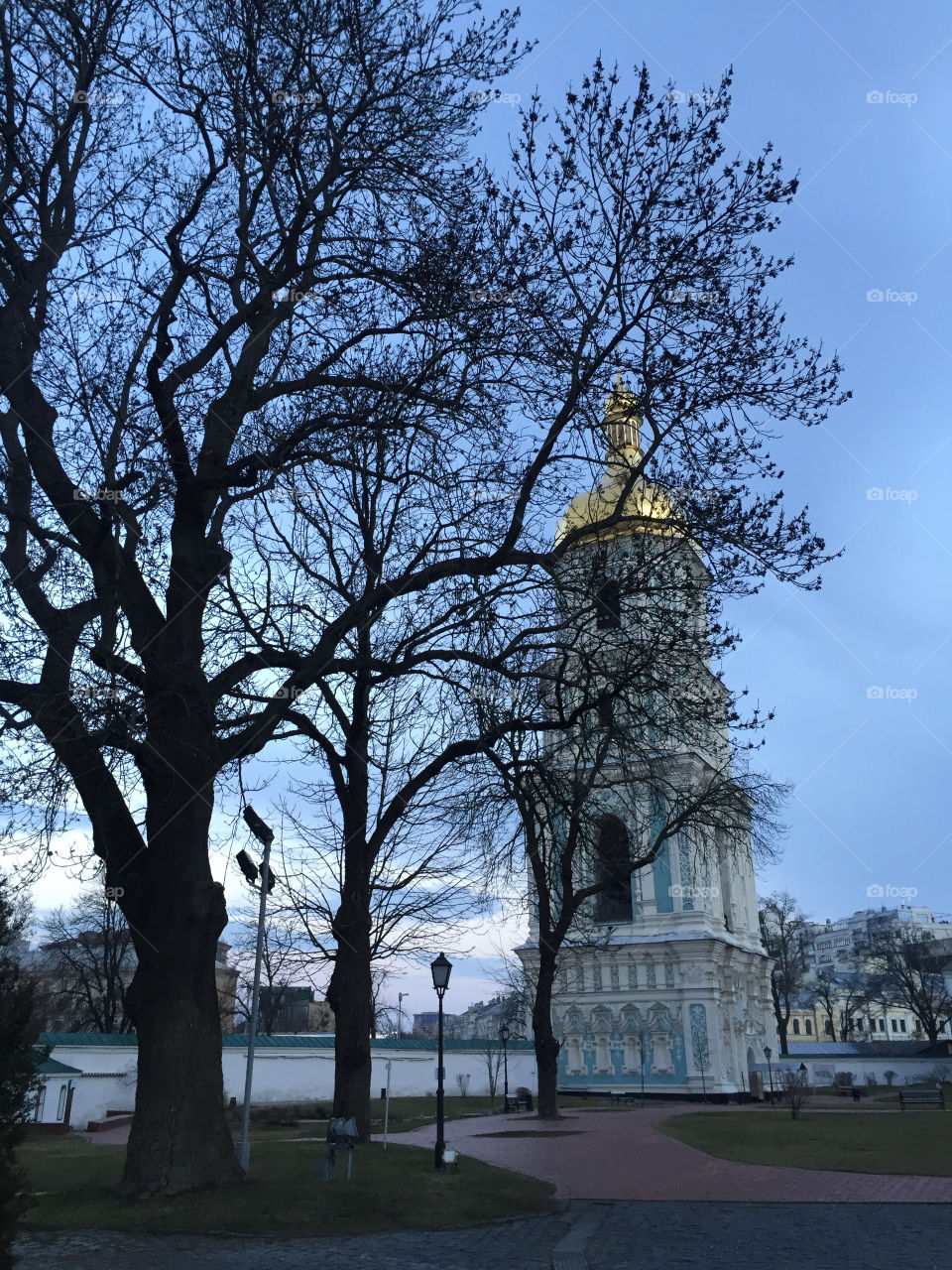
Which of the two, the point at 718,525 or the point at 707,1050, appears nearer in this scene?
the point at 718,525

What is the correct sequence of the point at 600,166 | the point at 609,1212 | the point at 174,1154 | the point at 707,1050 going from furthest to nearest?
the point at 707,1050 < the point at 609,1212 < the point at 600,166 < the point at 174,1154

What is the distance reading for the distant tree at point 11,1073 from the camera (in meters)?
5.64

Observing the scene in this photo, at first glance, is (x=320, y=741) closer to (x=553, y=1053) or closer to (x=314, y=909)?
(x=314, y=909)

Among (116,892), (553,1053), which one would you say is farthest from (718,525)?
(553,1053)

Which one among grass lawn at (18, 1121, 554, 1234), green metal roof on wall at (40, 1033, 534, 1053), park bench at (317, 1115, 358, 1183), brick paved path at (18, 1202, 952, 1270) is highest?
green metal roof on wall at (40, 1033, 534, 1053)

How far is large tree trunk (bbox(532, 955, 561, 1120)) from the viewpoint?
28.1 meters

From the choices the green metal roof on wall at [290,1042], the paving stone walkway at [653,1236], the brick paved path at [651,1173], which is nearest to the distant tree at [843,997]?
the green metal roof on wall at [290,1042]

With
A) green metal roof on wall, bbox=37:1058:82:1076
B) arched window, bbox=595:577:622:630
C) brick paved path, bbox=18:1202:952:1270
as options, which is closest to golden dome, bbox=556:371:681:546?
arched window, bbox=595:577:622:630

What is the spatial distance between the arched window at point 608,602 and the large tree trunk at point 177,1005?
14.5ft

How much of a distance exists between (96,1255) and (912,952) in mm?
68835

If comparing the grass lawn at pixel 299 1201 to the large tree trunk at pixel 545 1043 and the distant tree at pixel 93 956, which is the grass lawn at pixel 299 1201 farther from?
the distant tree at pixel 93 956

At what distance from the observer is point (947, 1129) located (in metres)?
23.0

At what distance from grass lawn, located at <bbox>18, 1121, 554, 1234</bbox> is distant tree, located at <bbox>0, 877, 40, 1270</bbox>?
3377mm

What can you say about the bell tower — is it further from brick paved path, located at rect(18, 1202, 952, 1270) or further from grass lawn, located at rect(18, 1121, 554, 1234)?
brick paved path, located at rect(18, 1202, 952, 1270)
